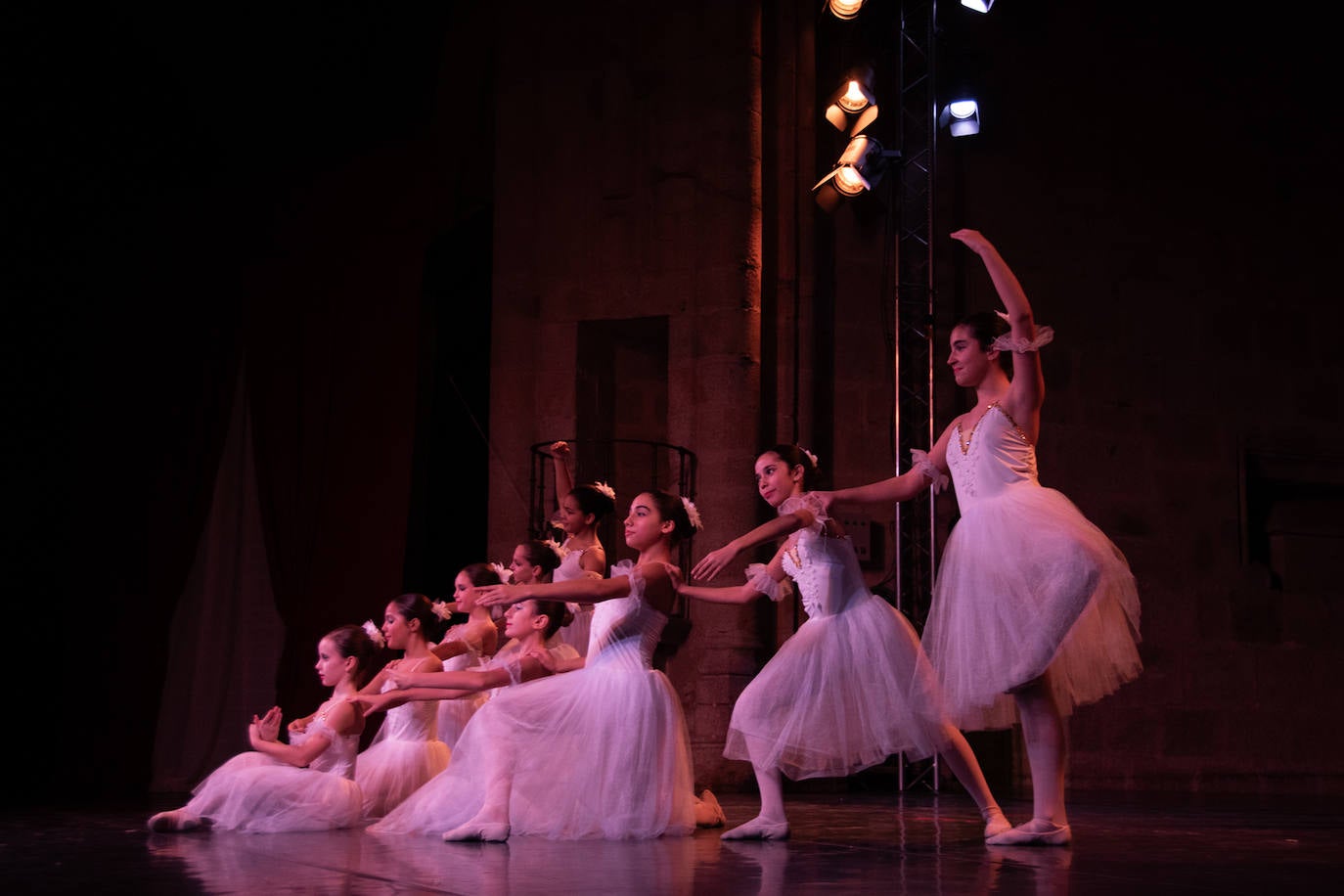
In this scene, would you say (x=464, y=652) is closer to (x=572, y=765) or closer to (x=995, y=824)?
(x=572, y=765)

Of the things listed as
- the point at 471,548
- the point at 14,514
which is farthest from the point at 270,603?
the point at 14,514

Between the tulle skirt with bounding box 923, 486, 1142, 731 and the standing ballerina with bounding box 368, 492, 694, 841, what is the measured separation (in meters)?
0.97

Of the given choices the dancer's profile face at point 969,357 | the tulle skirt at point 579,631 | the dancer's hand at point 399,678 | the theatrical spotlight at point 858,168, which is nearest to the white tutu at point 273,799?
the dancer's hand at point 399,678

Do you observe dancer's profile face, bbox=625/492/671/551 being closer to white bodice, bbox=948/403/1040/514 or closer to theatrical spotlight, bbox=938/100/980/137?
white bodice, bbox=948/403/1040/514

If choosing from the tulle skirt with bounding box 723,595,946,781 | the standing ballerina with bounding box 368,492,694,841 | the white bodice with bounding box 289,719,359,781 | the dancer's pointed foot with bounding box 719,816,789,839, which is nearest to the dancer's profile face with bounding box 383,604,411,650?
the white bodice with bounding box 289,719,359,781

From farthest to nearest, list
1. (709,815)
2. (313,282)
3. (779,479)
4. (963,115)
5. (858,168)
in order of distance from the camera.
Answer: (963,115)
(858,168)
(313,282)
(709,815)
(779,479)

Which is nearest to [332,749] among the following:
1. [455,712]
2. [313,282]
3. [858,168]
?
[455,712]

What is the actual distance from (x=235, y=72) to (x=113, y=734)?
3930mm

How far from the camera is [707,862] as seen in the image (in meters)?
3.29

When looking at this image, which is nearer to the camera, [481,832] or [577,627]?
[481,832]

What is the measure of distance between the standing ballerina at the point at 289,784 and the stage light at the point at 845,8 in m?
5.73

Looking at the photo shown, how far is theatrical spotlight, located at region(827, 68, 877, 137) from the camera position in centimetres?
860

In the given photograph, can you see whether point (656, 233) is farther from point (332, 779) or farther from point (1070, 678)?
point (1070, 678)

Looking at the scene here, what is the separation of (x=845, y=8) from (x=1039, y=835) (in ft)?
20.9
